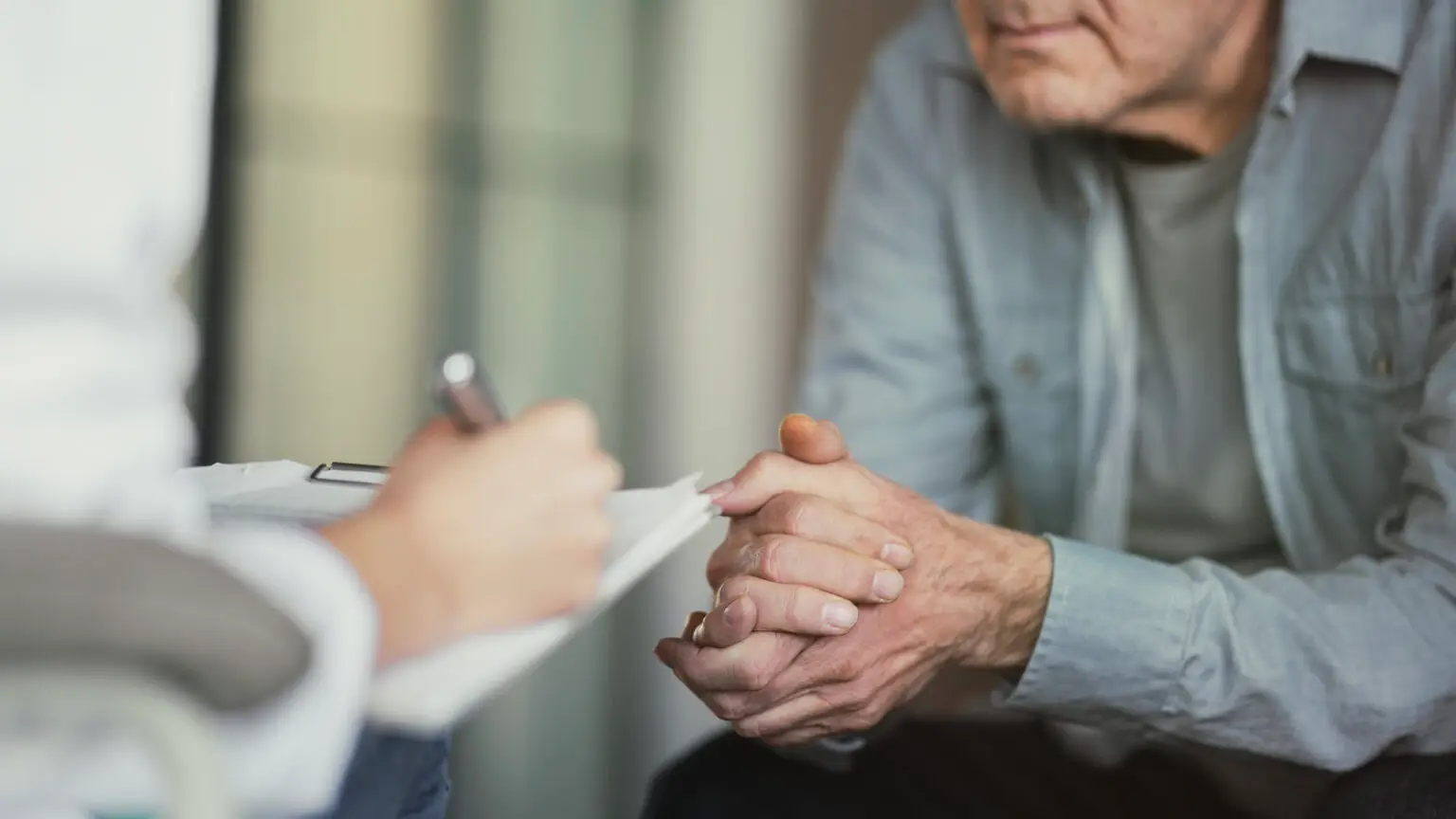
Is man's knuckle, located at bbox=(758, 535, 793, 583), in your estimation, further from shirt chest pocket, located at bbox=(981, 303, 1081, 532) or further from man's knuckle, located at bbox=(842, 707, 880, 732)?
shirt chest pocket, located at bbox=(981, 303, 1081, 532)

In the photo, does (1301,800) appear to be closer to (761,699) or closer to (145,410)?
(761,699)

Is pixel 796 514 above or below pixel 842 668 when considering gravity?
above

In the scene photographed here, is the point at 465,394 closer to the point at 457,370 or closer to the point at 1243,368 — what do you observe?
the point at 457,370

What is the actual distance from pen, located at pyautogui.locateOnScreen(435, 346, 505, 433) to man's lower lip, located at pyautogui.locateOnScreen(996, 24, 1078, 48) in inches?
25.7

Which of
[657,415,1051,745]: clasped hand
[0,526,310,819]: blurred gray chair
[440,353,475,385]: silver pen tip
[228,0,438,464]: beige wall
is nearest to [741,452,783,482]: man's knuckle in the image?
[657,415,1051,745]: clasped hand

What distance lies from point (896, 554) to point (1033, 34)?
43cm

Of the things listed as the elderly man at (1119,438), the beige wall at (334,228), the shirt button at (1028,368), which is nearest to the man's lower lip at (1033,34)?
the elderly man at (1119,438)

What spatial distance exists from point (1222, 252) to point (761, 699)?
600 millimetres

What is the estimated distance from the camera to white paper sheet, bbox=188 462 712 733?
1.32 feet

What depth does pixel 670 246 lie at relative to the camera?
6.00 ft

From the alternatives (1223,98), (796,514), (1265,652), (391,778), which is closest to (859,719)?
(796,514)

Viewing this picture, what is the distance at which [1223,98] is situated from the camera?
109cm

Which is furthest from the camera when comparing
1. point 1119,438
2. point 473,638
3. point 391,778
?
point 1119,438

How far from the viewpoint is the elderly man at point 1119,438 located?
2.85 ft
